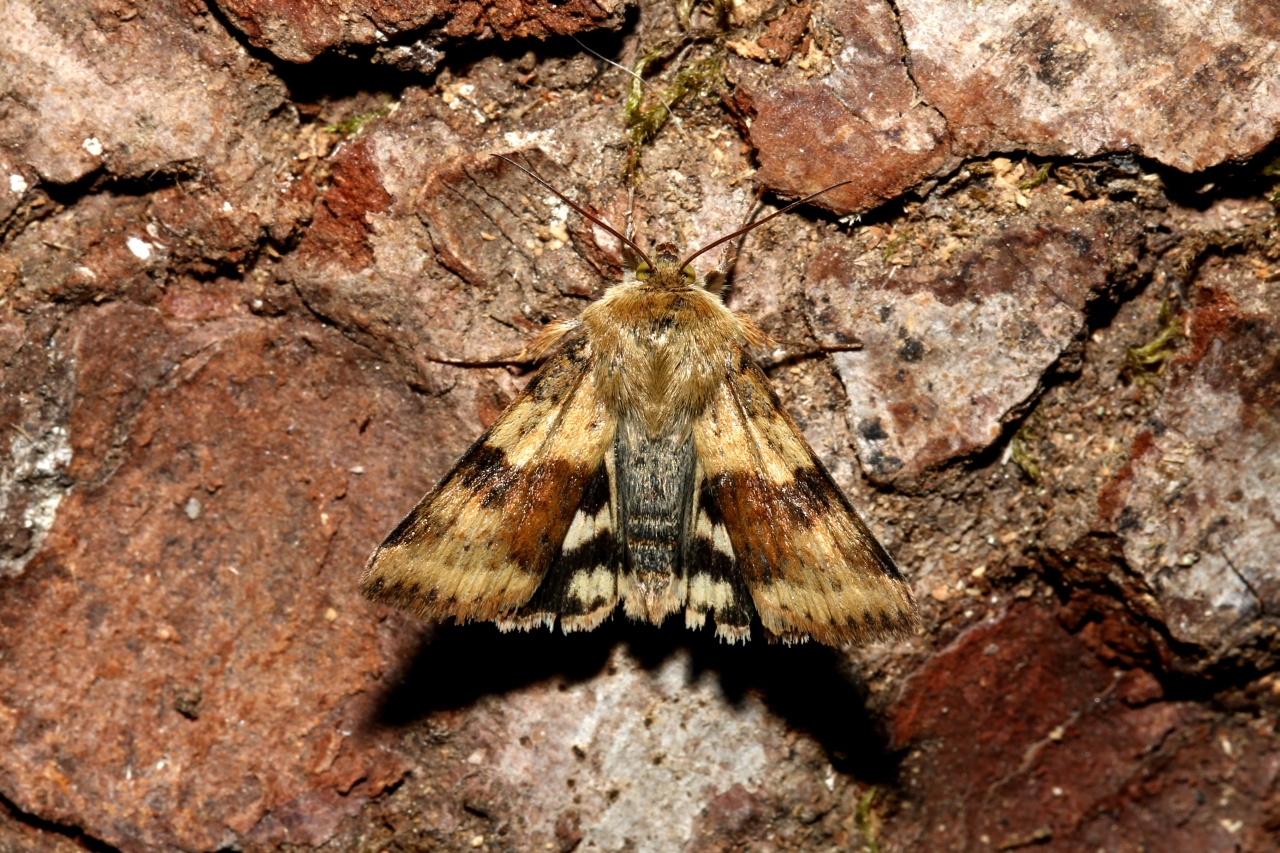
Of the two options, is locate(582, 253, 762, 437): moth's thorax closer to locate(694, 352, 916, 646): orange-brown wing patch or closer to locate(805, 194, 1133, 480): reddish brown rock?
locate(694, 352, 916, 646): orange-brown wing patch

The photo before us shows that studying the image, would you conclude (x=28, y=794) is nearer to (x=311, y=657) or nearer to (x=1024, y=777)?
(x=311, y=657)

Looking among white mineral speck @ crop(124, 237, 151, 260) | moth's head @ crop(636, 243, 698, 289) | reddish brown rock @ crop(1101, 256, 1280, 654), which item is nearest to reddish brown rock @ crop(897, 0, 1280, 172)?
reddish brown rock @ crop(1101, 256, 1280, 654)

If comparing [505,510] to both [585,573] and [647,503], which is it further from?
[647,503]

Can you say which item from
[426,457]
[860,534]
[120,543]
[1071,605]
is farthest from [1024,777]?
[120,543]

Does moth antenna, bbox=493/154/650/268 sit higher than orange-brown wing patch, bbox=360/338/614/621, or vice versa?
moth antenna, bbox=493/154/650/268

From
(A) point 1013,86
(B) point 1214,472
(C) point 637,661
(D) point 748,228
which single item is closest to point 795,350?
(D) point 748,228

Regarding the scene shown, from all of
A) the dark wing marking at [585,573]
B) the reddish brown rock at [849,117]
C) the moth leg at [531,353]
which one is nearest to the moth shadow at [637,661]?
the dark wing marking at [585,573]

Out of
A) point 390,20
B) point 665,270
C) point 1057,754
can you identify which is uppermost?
point 390,20
